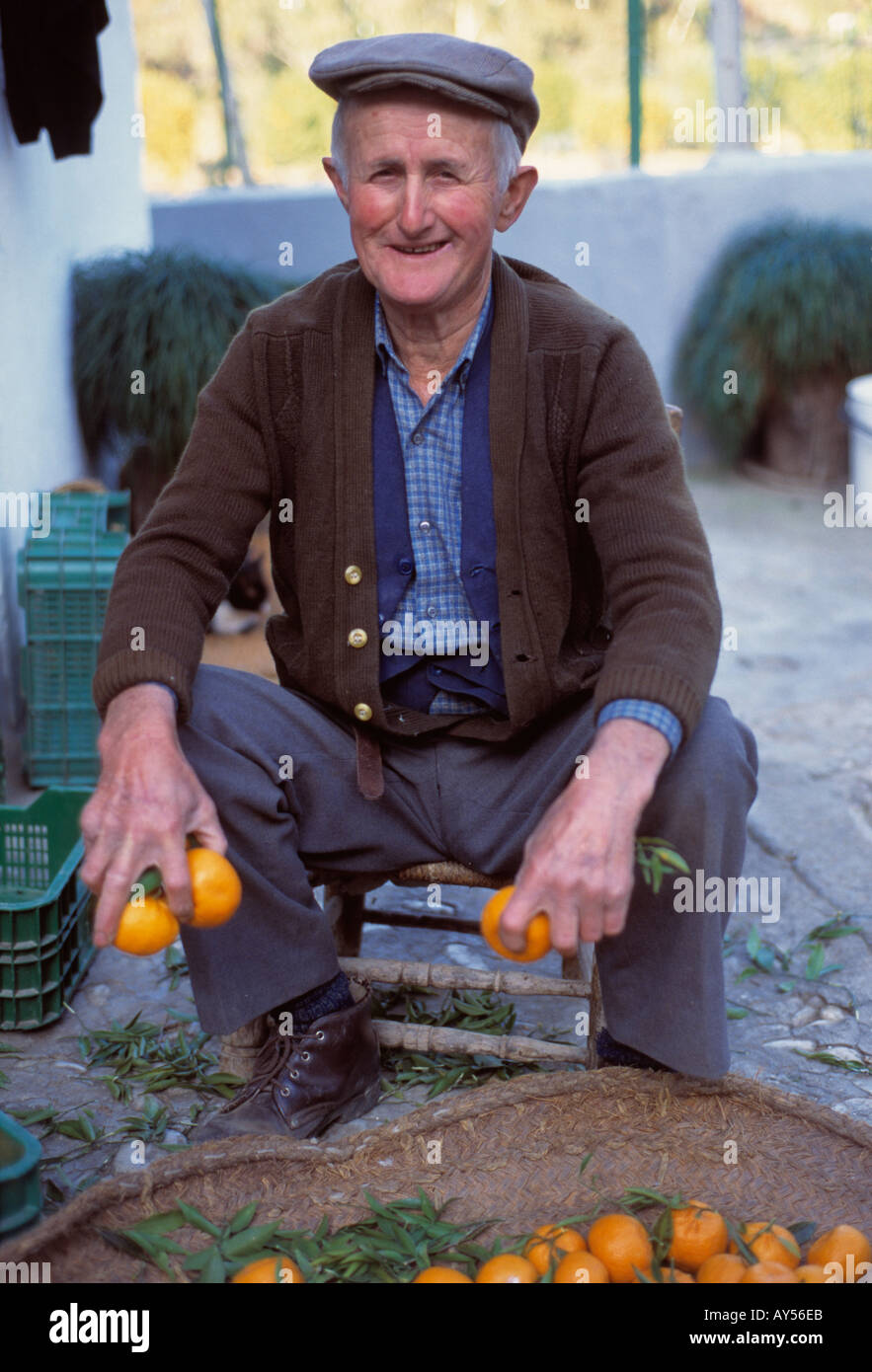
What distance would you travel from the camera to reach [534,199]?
730 cm

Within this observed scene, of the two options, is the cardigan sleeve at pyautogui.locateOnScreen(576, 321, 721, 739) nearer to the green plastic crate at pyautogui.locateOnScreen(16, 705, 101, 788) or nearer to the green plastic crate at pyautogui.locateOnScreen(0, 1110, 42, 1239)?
the green plastic crate at pyautogui.locateOnScreen(0, 1110, 42, 1239)

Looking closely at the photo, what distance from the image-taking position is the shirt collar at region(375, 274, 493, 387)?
2346mm

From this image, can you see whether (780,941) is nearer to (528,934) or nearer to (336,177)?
(528,934)

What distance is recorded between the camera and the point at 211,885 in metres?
1.94

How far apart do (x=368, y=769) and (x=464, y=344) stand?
2.45ft

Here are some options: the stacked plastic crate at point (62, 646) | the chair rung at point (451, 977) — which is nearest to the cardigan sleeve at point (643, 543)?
the chair rung at point (451, 977)

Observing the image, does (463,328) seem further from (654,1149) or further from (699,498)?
(699,498)

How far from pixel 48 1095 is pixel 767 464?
6.22m

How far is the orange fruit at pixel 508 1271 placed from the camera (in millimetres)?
1896

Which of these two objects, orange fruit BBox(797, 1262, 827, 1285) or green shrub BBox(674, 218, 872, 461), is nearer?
orange fruit BBox(797, 1262, 827, 1285)

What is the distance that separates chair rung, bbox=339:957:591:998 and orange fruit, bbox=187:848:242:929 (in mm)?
629

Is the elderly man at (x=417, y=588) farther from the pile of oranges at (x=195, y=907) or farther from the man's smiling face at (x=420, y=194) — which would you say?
the pile of oranges at (x=195, y=907)

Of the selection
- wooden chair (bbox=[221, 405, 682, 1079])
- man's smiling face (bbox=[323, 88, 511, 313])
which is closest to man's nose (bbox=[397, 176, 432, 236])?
man's smiling face (bbox=[323, 88, 511, 313])

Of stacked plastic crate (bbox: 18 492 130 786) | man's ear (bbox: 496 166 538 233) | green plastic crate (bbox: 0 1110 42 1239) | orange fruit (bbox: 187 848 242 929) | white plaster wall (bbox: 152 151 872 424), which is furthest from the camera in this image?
white plaster wall (bbox: 152 151 872 424)
